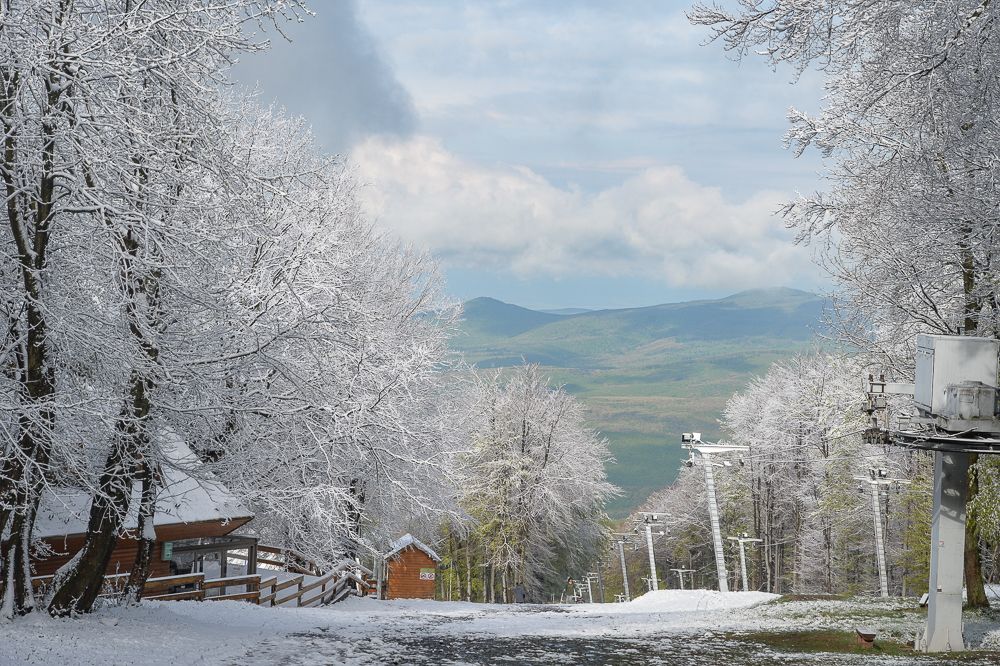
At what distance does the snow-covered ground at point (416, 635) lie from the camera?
33.6ft

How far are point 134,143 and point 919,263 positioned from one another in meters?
11.2

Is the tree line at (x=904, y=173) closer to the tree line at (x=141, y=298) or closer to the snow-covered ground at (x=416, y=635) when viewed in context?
the snow-covered ground at (x=416, y=635)

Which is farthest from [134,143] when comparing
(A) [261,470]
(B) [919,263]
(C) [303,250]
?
(B) [919,263]

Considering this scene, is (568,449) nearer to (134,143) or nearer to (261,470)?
(261,470)

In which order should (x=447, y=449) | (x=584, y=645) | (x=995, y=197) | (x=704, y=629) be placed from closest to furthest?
(x=995, y=197) < (x=584, y=645) < (x=704, y=629) < (x=447, y=449)

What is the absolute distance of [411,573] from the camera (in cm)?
3462

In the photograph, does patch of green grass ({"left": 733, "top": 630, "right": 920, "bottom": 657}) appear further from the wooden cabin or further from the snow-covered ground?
the wooden cabin

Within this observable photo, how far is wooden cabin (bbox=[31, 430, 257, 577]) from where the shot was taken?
41.4 ft

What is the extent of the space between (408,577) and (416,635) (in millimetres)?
→ 20995

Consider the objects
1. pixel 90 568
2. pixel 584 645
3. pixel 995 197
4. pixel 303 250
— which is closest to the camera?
pixel 995 197

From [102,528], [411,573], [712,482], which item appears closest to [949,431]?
[102,528]

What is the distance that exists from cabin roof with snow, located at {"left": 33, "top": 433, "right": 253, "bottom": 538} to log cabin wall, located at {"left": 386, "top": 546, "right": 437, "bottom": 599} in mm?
18205

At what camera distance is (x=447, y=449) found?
68.3 ft

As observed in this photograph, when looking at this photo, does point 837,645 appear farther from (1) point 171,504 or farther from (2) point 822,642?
(1) point 171,504
